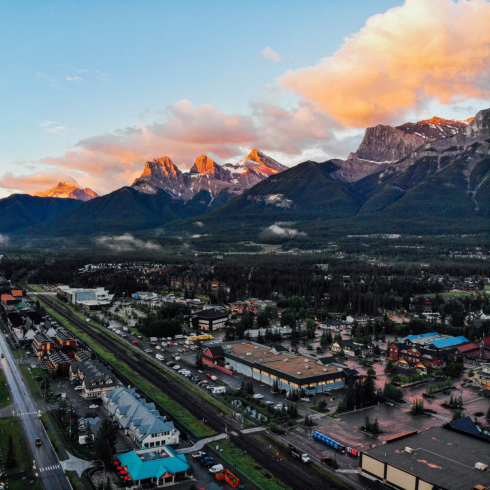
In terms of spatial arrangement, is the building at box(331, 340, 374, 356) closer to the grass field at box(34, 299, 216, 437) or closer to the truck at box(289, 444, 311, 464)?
the grass field at box(34, 299, 216, 437)

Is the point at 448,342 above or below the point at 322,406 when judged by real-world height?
above

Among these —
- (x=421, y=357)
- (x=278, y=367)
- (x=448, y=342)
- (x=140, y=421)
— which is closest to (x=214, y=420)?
(x=140, y=421)

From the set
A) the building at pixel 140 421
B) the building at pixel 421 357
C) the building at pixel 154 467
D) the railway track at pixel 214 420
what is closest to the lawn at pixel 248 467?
the railway track at pixel 214 420

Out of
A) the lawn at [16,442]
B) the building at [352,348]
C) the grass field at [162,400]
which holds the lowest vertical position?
the building at [352,348]

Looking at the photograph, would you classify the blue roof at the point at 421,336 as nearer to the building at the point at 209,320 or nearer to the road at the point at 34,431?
the building at the point at 209,320

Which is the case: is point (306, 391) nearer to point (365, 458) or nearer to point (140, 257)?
point (365, 458)

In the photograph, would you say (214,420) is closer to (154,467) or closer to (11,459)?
(154,467)
